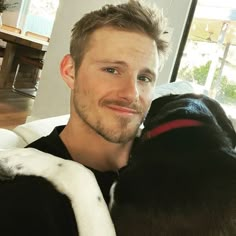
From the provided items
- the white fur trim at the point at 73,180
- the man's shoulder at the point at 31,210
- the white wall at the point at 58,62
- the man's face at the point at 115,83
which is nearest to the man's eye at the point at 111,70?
the man's face at the point at 115,83

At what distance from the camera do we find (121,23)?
1089 mm

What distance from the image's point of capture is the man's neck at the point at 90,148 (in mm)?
1072

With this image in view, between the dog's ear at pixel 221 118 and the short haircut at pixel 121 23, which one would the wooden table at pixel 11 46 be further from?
the dog's ear at pixel 221 118

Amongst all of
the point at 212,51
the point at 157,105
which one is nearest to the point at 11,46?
the point at 212,51

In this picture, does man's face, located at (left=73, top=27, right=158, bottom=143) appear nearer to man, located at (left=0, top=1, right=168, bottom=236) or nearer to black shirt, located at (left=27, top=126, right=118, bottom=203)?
man, located at (left=0, top=1, right=168, bottom=236)

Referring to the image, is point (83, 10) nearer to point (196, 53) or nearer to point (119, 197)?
point (196, 53)

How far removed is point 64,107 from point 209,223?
115 inches

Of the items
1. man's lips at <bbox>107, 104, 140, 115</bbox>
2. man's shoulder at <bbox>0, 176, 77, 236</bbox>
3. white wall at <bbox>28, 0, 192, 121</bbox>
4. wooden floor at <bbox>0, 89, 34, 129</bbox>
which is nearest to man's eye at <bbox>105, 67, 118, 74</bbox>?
man's lips at <bbox>107, 104, 140, 115</bbox>

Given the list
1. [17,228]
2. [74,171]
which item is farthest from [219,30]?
[17,228]

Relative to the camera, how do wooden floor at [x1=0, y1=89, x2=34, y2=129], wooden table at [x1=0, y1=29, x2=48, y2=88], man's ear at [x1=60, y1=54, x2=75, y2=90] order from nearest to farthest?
man's ear at [x1=60, y1=54, x2=75, y2=90]
wooden floor at [x1=0, y1=89, x2=34, y2=129]
wooden table at [x1=0, y1=29, x2=48, y2=88]

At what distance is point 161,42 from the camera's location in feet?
3.90

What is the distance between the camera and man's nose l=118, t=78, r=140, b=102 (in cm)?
102

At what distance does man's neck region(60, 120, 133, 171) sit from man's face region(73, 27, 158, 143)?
0.03 m

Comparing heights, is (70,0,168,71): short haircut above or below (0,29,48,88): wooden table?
above
